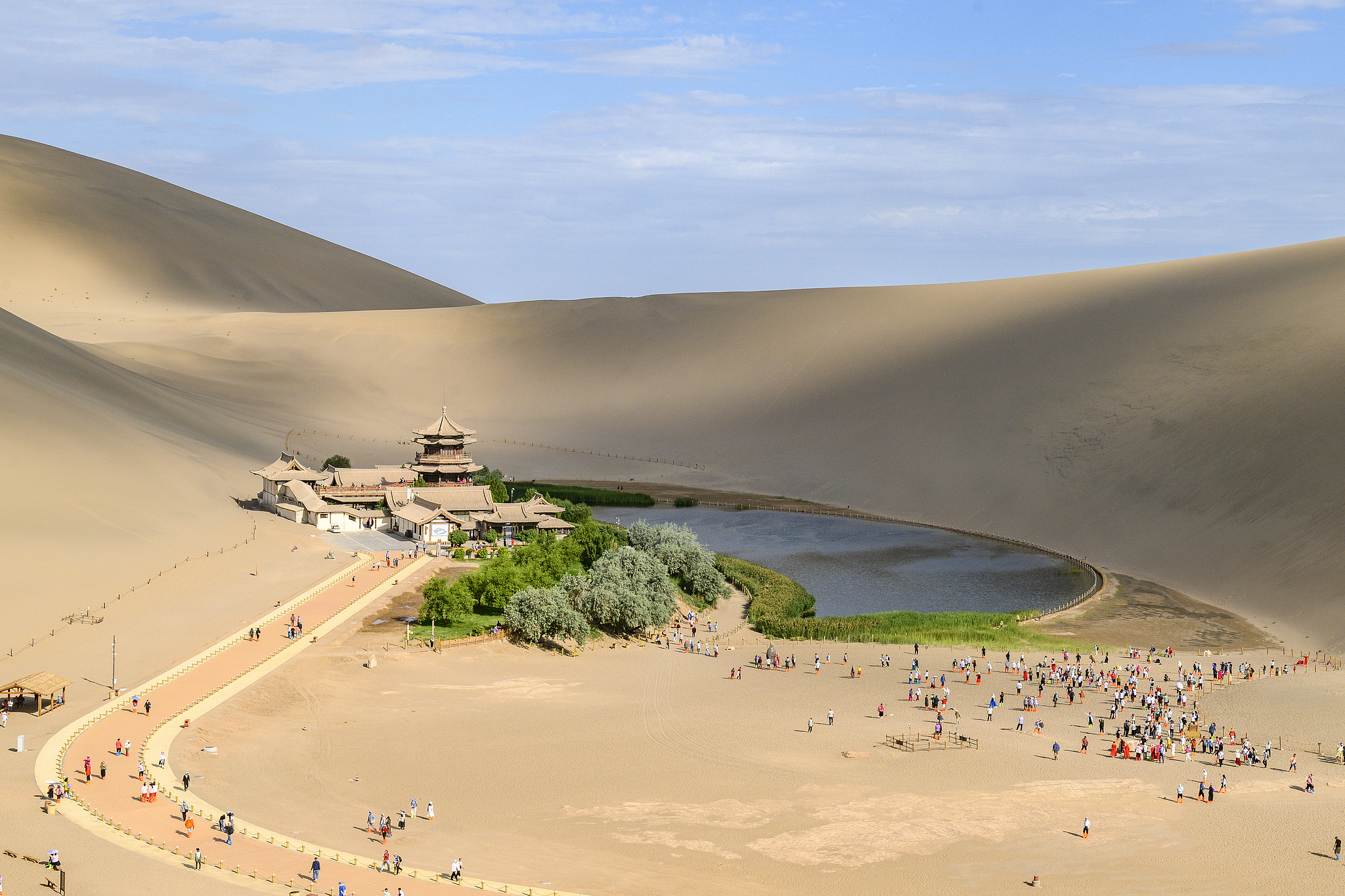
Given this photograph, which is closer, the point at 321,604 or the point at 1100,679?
the point at 1100,679

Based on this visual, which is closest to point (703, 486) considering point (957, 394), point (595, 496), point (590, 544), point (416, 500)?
point (595, 496)

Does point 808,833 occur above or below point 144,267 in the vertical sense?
below

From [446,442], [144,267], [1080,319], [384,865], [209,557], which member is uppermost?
[144,267]

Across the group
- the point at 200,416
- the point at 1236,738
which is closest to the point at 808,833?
the point at 1236,738

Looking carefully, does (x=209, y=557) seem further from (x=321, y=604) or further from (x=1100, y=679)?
(x=1100, y=679)

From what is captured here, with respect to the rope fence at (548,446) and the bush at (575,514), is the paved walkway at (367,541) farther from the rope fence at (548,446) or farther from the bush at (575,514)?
the rope fence at (548,446)

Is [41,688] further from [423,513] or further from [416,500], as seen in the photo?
[416,500]
